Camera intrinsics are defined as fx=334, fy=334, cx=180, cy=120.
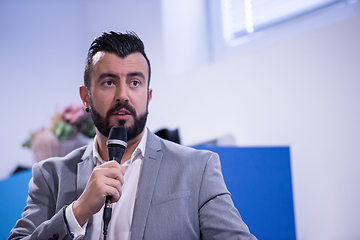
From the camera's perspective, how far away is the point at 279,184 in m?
1.62

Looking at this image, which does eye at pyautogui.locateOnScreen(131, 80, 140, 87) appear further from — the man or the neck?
the neck

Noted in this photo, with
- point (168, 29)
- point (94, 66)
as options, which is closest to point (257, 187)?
point (94, 66)

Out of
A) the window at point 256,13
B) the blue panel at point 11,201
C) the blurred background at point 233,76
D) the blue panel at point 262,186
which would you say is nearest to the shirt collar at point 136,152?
the blue panel at point 262,186

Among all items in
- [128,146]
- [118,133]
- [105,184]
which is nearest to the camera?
[105,184]

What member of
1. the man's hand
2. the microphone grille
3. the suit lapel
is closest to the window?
the suit lapel

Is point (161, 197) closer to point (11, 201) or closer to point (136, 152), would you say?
point (136, 152)

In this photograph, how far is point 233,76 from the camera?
2205 millimetres

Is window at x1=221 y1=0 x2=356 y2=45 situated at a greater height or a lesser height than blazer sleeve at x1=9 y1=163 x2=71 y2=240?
greater

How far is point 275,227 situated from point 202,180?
26.6 inches

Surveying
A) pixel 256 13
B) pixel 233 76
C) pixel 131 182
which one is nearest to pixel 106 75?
pixel 131 182

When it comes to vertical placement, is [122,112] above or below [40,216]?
above

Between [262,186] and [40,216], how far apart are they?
38.8 inches

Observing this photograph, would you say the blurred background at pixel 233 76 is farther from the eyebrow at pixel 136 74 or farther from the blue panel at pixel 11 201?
the eyebrow at pixel 136 74

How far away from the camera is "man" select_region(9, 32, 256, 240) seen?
1.04 m
